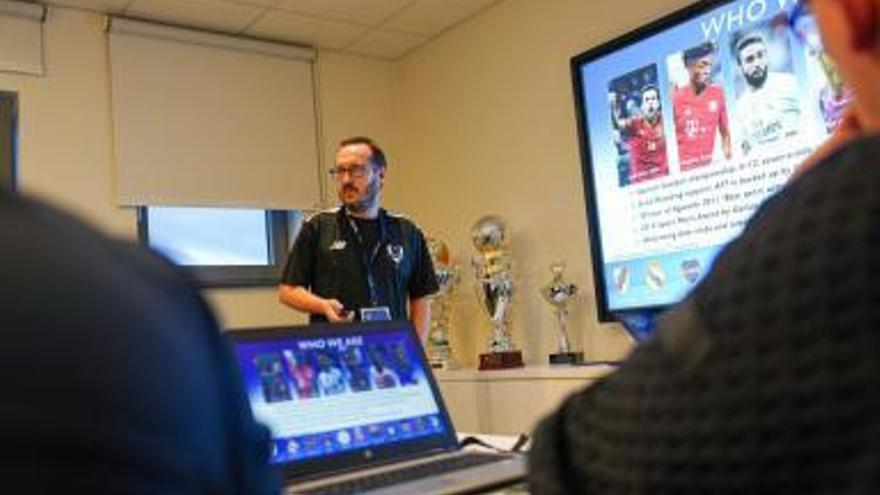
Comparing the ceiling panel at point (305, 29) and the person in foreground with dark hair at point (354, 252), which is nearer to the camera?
the person in foreground with dark hair at point (354, 252)

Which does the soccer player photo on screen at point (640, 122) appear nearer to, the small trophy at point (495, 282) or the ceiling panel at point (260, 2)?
the small trophy at point (495, 282)

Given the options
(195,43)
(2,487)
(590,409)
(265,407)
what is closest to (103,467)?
(2,487)

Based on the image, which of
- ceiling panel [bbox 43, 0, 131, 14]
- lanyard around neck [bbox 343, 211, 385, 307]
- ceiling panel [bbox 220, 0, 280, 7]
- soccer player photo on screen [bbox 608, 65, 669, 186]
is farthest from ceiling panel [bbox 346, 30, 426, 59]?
lanyard around neck [bbox 343, 211, 385, 307]

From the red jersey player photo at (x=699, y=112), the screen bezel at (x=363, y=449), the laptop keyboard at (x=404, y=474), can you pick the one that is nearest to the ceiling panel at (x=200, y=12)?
the red jersey player photo at (x=699, y=112)

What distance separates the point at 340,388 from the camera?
155cm

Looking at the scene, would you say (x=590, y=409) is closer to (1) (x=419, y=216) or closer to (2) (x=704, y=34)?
(2) (x=704, y=34)

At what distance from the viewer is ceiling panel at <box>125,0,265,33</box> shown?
418 centimetres

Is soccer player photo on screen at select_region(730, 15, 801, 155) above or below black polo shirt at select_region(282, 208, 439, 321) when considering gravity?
above

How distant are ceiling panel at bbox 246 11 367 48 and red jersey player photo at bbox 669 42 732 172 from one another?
1843mm

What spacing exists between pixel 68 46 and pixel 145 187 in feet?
2.32

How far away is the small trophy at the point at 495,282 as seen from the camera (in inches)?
162

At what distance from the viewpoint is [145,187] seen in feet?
13.8

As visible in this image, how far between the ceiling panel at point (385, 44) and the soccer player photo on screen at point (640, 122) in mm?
1478

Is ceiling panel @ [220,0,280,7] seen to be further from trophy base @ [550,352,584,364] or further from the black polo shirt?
trophy base @ [550,352,584,364]
